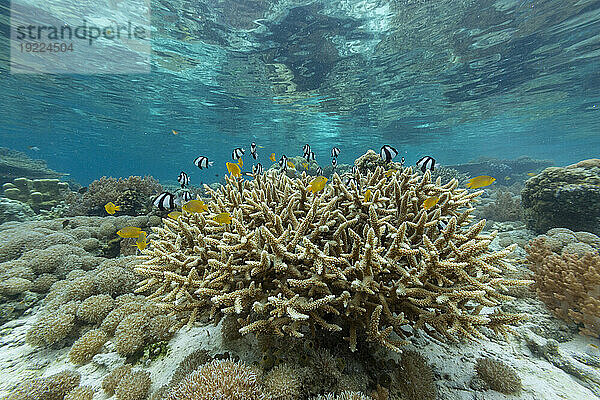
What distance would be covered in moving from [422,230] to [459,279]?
0.59 m

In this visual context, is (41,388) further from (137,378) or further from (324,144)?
(324,144)

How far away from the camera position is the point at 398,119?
29.0 meters

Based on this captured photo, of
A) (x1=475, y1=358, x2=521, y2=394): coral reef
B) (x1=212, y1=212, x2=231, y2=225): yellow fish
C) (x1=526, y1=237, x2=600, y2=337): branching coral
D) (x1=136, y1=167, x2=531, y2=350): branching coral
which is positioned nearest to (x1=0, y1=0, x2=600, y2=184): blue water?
(x1=526, y1=237, x2=600, y2=337): branching coral

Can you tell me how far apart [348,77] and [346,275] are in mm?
19737

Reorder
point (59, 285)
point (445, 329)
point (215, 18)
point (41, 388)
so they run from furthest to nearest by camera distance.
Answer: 1. point (215, 18)
2. point (59, 285)
3. point (41, 388)
4. point (445, 329)

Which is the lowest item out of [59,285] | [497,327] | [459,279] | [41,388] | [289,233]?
[41,388]

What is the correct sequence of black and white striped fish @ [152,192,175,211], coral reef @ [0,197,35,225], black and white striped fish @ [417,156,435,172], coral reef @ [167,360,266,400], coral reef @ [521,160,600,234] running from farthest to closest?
coral reef @ [0,197,35,225], coral reef @ [521,160,600,234], black and white striped fish @ [417,156,435,172], black and white striped fish @ [152,192,175,211], coral reef @ [167,360,266,400]

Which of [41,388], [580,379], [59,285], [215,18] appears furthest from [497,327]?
[215,18]

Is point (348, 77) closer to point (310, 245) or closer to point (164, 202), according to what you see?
point (164, 202)

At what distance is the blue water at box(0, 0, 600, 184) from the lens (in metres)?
12.4

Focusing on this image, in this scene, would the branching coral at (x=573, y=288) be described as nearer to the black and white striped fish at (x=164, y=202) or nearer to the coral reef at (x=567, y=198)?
the coral reef at (x=567, y=198)

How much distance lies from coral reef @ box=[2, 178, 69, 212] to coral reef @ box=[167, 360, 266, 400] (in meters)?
15.9

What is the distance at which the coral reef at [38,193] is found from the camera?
12640 mm

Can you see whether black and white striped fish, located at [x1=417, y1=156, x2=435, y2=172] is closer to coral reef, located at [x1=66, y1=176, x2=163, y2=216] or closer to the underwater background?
the underwater background
